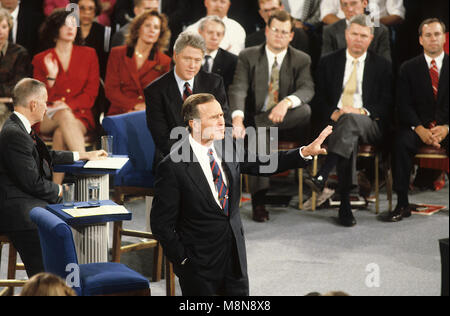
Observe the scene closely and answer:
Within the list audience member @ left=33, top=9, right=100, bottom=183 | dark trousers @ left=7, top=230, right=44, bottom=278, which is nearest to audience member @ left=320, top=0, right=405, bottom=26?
audience member @ left=33, top=9, right=100, bottom=183

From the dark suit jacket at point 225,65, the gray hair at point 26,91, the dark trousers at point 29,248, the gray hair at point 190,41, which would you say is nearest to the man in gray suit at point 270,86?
the dark suit jacket at point 225,65

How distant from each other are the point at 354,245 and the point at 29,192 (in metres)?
2.24

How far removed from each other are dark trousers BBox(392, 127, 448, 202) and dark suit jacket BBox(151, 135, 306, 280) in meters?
2.66

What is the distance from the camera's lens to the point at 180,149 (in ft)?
8.98

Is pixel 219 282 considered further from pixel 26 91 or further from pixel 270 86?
pixel 270 86

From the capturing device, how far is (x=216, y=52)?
5.39 m

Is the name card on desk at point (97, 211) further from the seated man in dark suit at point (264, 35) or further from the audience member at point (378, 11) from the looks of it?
the audience member at point (378, 11)

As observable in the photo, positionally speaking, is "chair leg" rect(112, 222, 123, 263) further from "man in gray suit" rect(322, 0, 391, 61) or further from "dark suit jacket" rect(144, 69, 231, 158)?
"man in gray suit" rect(322, 0, 391, 61)

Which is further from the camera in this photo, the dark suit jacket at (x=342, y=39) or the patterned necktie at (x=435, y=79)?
the dark suit jacket at (x=342, y=39)

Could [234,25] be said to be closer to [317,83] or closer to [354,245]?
[317,83]

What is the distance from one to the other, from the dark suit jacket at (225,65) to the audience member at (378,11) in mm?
1048

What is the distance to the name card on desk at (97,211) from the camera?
298 cm

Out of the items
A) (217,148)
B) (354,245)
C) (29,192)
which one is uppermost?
(217,148)
